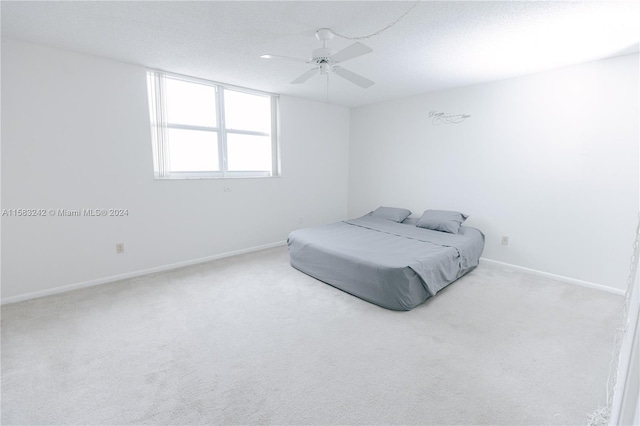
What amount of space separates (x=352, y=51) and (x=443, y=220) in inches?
100

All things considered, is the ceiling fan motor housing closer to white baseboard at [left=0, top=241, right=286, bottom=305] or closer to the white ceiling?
the white ceiling

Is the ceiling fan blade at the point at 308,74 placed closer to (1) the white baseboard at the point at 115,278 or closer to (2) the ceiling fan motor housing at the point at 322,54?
(2) the ceiling fan motor housing at the point at 322,54

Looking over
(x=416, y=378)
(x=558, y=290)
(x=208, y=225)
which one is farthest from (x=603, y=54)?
(x=208, y=225)

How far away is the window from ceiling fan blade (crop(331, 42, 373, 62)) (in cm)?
224

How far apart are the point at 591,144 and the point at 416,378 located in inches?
122

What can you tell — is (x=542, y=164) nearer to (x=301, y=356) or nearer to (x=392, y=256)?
(x=392, y=256)

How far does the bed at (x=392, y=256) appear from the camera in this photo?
2.62 metres

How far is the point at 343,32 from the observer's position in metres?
2.39

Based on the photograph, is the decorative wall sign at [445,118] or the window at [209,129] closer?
the window at [209,129]

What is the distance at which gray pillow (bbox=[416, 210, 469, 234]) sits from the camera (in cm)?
375

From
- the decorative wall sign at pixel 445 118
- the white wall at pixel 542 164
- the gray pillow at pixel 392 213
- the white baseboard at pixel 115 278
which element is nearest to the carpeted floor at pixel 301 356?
the white baseboard at pixel 115 278

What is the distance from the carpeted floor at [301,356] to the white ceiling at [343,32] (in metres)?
2.33

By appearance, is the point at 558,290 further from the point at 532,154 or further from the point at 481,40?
the point at 481,40

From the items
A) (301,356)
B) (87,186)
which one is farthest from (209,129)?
(301,356)
